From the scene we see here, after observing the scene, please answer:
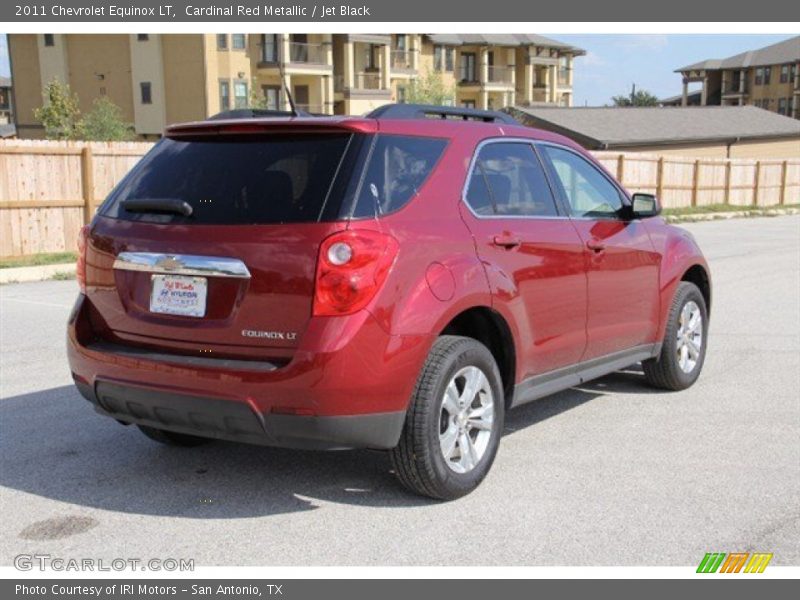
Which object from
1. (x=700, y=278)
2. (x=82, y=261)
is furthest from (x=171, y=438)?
(x=700, y=278)

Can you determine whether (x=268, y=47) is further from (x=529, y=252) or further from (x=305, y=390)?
(x=305, y=390)

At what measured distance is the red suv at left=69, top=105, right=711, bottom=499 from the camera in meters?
4.06

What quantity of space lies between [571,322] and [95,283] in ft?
8.92

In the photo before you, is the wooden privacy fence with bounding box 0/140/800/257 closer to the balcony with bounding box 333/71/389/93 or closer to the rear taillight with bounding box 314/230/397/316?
the rear taillight with bounding box 314/230/397/316

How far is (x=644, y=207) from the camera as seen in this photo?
632 centimetres

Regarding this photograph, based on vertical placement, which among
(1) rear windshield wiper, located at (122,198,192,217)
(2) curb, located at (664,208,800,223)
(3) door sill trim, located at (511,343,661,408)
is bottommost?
(2) curb, located at (664,208,800,223)

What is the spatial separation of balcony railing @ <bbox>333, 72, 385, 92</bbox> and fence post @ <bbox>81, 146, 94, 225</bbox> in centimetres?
3967

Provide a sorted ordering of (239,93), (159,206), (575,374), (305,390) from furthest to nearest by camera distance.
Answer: (239,93) → (575,374) → (159,206) → (305,390)

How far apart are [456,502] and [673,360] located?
9.21 ft

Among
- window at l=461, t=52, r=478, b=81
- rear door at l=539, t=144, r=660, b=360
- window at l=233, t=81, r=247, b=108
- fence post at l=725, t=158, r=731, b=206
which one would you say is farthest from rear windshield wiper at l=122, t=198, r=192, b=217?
window at l=461, t=52, r=478, b=81

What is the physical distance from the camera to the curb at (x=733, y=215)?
97.3 feet

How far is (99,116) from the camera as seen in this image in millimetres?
44656
